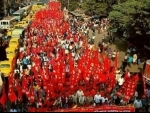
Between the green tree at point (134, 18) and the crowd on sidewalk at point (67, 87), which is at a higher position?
the green tree at point (134, 18)

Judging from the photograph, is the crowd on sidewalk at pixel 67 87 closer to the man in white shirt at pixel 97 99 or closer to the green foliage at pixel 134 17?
the man in white shirt at pixel 97 99

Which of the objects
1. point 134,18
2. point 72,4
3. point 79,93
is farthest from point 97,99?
point 72,4

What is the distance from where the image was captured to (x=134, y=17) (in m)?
29.9

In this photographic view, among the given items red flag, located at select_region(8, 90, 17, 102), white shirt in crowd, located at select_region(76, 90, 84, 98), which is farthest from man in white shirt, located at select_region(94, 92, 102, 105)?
red flag, located at select_region(8, 90, 17, 102)

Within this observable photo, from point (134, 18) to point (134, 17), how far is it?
0.29 ft

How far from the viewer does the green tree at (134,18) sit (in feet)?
92.7

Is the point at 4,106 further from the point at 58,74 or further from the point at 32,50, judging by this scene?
the point at 32,50

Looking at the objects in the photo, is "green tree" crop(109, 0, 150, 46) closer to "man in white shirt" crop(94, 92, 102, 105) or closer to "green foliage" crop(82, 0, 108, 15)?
"man in white shirt" crop(94, 92, 102, 105)

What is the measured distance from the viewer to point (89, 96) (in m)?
19.4

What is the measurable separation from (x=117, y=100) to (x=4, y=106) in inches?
204

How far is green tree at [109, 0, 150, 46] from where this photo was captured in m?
28.3

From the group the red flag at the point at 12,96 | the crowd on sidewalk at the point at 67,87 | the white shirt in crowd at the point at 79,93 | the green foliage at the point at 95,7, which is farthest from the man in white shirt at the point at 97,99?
the green foliage at the point at 95,7

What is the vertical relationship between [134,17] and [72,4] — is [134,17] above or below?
above

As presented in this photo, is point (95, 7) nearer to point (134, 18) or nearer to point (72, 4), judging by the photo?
point (72, 4)
